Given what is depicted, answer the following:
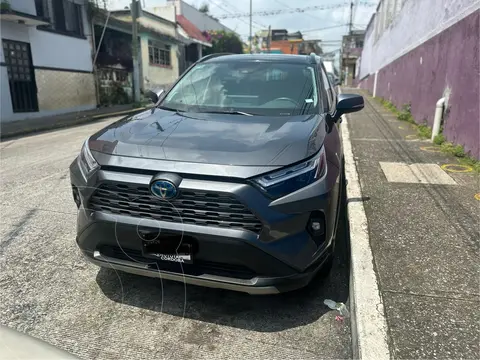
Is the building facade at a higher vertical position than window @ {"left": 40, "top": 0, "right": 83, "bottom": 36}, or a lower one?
lower

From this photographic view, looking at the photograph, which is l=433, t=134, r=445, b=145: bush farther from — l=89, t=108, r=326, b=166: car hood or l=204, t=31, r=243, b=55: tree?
l=204, t=31, r=243, b=55: tree

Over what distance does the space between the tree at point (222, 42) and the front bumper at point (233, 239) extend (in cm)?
3422

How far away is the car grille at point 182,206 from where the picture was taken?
7.16 ft

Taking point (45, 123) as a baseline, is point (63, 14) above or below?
above

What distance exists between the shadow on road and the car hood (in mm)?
1058

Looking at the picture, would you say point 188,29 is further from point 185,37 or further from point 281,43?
point 281,43

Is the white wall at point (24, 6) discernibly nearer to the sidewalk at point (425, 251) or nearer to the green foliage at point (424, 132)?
the sidewalk at point (425, 251)

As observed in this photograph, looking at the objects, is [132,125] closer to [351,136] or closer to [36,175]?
[36,175]

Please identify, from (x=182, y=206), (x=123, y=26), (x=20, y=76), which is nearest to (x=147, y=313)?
(x=182, y=206)

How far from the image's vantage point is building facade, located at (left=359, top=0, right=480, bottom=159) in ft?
19.0

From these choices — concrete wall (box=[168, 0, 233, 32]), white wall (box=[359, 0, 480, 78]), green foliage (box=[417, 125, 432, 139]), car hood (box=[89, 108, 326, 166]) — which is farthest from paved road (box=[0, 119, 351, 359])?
concrete wall (box=[168, 0, 233, 32])

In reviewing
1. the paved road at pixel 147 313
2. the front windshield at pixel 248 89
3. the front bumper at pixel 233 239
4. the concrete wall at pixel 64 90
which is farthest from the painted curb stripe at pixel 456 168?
the concrete wall at pixel 64 90

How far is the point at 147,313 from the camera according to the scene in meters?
2.60

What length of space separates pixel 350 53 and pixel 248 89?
58124mm
